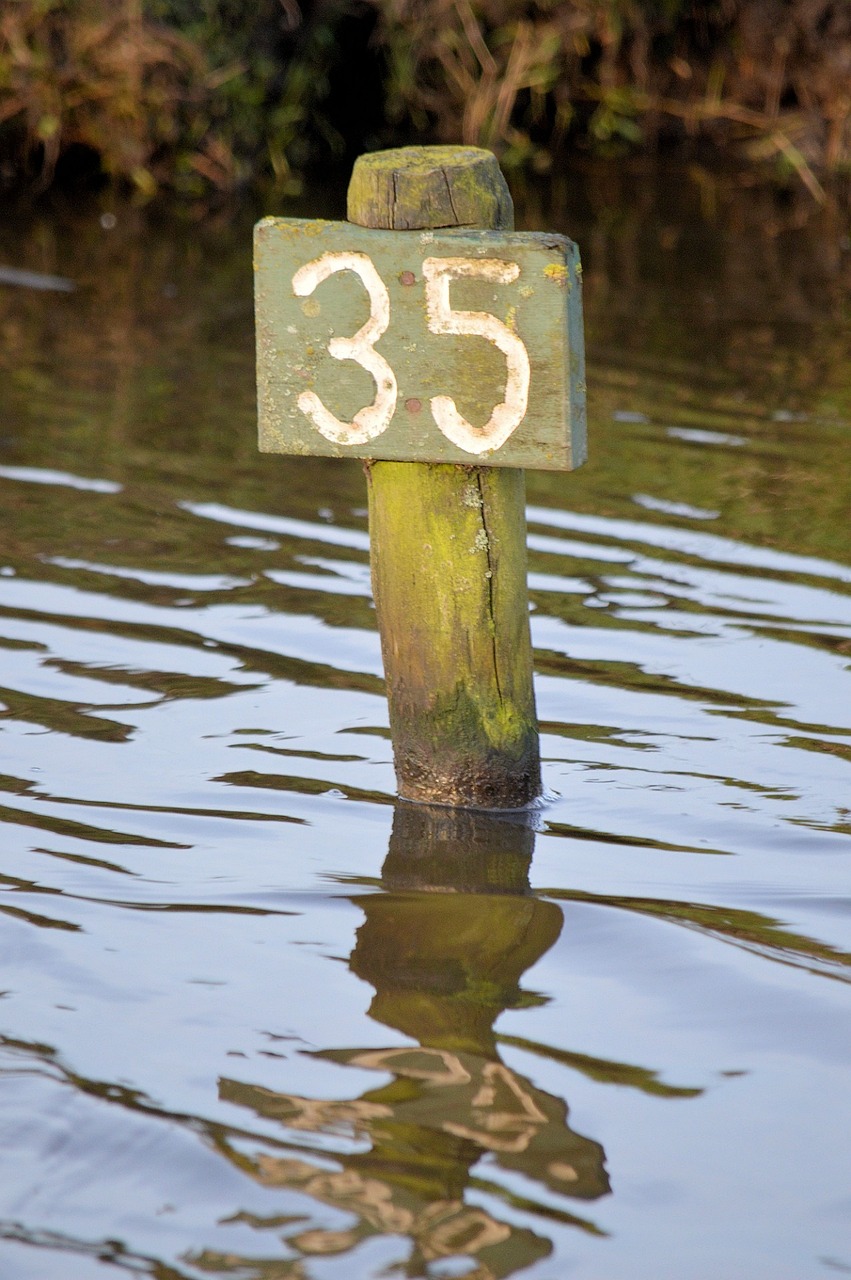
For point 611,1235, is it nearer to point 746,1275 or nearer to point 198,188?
point 746,1275

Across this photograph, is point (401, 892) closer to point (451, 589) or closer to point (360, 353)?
point (451, 589)

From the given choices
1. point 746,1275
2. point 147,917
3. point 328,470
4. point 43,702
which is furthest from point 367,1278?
point 328,470

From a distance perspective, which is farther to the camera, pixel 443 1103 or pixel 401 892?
pixel 401 892

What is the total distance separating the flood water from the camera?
8.46 ft

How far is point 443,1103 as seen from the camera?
2811 mm

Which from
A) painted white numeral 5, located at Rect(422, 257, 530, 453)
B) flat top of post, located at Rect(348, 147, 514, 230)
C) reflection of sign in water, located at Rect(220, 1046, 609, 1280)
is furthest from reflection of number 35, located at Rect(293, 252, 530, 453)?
reflection of sign in water, located at Rect(220, 1046, 609, 1280)

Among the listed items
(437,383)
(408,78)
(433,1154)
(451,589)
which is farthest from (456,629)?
(408,78)

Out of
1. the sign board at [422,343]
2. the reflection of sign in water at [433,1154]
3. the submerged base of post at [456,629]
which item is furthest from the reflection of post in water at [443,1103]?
the sign board at [422,343]

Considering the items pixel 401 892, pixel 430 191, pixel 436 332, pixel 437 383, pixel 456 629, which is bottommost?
pixel 401 892

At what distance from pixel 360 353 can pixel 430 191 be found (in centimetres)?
36

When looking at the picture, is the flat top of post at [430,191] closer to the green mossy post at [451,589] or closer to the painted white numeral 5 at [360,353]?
the green mossy post at [451,589]

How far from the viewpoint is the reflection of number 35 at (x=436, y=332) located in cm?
332

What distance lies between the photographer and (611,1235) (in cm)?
251

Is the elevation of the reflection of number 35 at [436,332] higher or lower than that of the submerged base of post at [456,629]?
higher
